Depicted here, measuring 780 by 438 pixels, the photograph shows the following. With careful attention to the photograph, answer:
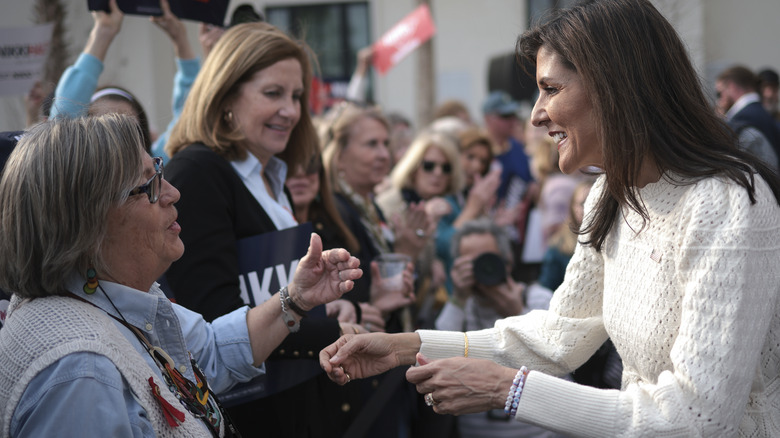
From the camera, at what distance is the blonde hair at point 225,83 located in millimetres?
2953

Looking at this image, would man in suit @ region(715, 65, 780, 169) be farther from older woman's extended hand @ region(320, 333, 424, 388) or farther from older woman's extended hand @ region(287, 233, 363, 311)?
older woman's extended hand @ region(287, 233, 363, 311)

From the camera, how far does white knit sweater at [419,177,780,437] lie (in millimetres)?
1774

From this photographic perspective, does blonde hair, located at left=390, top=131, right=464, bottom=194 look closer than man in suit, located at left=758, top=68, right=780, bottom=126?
Yes

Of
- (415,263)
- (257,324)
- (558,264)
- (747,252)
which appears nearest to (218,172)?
(257,324)

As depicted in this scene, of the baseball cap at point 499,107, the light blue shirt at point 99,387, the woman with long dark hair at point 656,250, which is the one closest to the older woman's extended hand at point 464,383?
the woman with long dark hair at point 656,250

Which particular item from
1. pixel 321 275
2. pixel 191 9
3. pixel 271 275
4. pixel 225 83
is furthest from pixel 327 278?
pixel 191 9

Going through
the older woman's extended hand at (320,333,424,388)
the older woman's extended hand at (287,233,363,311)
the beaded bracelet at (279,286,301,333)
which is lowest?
the older woman's extended hand at (320,333,424,388)

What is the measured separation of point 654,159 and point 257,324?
51.8 inches

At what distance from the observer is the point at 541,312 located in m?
2.47

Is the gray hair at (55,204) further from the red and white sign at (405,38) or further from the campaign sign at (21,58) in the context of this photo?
the red and white sign at (405,38)

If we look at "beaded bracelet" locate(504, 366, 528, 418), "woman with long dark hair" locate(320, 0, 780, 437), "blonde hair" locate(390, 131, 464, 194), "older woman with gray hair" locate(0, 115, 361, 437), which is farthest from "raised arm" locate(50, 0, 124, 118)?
"blonde hair" locate(390, 131, 464, 194)

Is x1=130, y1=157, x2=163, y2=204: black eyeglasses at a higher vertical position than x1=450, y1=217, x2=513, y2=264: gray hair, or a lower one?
higher

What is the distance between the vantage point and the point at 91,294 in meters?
1.79

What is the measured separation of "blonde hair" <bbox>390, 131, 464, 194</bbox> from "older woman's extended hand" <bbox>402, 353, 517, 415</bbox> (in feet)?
13.5
